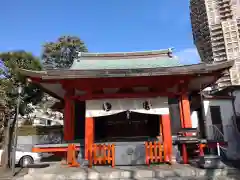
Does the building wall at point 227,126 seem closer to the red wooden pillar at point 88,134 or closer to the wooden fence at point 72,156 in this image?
the red wooden pillar at point 88,134

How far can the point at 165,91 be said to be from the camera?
9.88m

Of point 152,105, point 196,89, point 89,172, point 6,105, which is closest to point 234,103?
point 196,89

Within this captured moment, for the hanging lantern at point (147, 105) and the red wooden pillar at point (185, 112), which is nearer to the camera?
the hanging lantern at point (147, 105)

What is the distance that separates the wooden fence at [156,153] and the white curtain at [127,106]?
1598 mm

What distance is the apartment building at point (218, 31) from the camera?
150ft

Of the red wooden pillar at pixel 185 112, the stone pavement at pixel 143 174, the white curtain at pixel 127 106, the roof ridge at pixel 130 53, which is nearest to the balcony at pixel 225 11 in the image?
the roof ridge at pixel 130 53

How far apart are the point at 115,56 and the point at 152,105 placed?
6.21 m

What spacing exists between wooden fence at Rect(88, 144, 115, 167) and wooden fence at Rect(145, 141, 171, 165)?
1.41 meters

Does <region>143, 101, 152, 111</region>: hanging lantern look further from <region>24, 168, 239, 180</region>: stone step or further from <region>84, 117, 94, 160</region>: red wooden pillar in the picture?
<region>24, 168, 239, 180</region>: stone step

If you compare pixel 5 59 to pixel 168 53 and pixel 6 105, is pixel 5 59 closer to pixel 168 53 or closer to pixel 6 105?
pixel 6 105

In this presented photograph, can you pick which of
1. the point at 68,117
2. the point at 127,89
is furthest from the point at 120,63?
the point at 68,117

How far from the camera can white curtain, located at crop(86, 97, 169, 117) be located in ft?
31.8

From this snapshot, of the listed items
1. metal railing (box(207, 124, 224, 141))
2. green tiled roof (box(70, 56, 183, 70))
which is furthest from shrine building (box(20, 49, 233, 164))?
metal railing (box(207, 124, 224, 141))

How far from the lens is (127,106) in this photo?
32.2 ft
